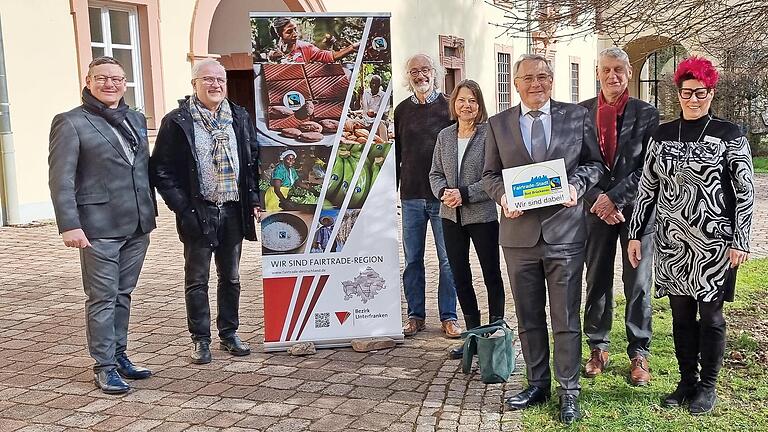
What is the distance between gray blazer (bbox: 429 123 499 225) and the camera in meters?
5.09

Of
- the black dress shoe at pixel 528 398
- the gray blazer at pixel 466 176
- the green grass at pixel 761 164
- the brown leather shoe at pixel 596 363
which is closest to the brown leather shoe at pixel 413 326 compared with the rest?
the gray blazer at pixel 466 176

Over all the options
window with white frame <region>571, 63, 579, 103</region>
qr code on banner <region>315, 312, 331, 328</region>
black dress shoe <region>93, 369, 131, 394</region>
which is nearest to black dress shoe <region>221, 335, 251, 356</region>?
qr code on banner <region>315, 312, 331, 328</region>

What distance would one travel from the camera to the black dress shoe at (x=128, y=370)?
197 inches

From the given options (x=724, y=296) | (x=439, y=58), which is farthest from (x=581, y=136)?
(x=439, y=58)

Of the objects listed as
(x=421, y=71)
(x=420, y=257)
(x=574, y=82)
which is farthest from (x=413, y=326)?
(x=574, y=82)

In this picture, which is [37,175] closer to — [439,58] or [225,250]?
[225,250]

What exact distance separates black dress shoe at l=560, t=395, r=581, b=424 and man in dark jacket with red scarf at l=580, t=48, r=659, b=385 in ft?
2.09

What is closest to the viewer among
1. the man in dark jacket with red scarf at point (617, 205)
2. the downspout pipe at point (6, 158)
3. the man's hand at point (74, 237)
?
the man's hand at point (74, 237)

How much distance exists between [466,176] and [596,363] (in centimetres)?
141

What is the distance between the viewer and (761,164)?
20.4 meters

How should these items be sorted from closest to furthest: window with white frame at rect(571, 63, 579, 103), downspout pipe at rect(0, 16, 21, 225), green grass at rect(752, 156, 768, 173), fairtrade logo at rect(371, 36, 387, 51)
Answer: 1. fairtrade logo at rect(371, 36, 387, 51)
2. downspout pipe at rect(0, 16, 21, 225)
3. green grass at rect(752, 156, 768, 173)
4. window with white frame at rect(571, 63, 579, 103)

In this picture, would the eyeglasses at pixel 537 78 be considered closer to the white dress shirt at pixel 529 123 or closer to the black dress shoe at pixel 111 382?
the white dress shirt at pixel 529 123

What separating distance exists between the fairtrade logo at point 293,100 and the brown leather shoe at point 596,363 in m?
2.47

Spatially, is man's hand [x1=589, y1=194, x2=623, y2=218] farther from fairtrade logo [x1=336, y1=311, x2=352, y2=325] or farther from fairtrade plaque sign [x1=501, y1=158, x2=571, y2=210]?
fairtrade logo [x1=336, y1=311, x2=352, y2=325]
